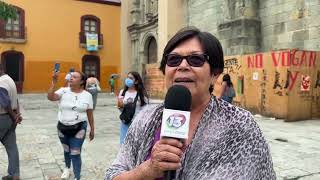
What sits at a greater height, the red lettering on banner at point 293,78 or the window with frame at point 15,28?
the window with frame at point 15,28

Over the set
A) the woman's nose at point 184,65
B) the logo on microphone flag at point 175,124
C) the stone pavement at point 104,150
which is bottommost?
the stone pavement at point 104,150

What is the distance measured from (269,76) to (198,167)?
39.1 ft

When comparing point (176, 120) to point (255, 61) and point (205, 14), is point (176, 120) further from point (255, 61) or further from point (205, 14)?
point (205, 14)

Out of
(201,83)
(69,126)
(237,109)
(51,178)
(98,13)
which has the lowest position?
(51,178)

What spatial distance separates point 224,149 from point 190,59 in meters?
0.40

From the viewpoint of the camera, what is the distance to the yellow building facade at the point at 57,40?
96.5 feet

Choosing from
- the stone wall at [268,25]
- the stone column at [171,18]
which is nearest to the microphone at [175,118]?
the stone wall at [268,25]

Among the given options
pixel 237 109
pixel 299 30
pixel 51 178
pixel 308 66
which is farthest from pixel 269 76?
pixel 237 109

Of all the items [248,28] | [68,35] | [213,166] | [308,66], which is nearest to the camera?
[213,166]

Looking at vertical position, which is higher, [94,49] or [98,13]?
[98,13]

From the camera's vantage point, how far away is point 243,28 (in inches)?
649

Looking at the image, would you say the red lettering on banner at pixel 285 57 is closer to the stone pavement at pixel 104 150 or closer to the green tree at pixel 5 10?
the stone pavement at pixel 104 150

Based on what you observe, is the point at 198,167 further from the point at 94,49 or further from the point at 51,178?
the point at 94,49

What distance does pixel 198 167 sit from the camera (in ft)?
5.40
